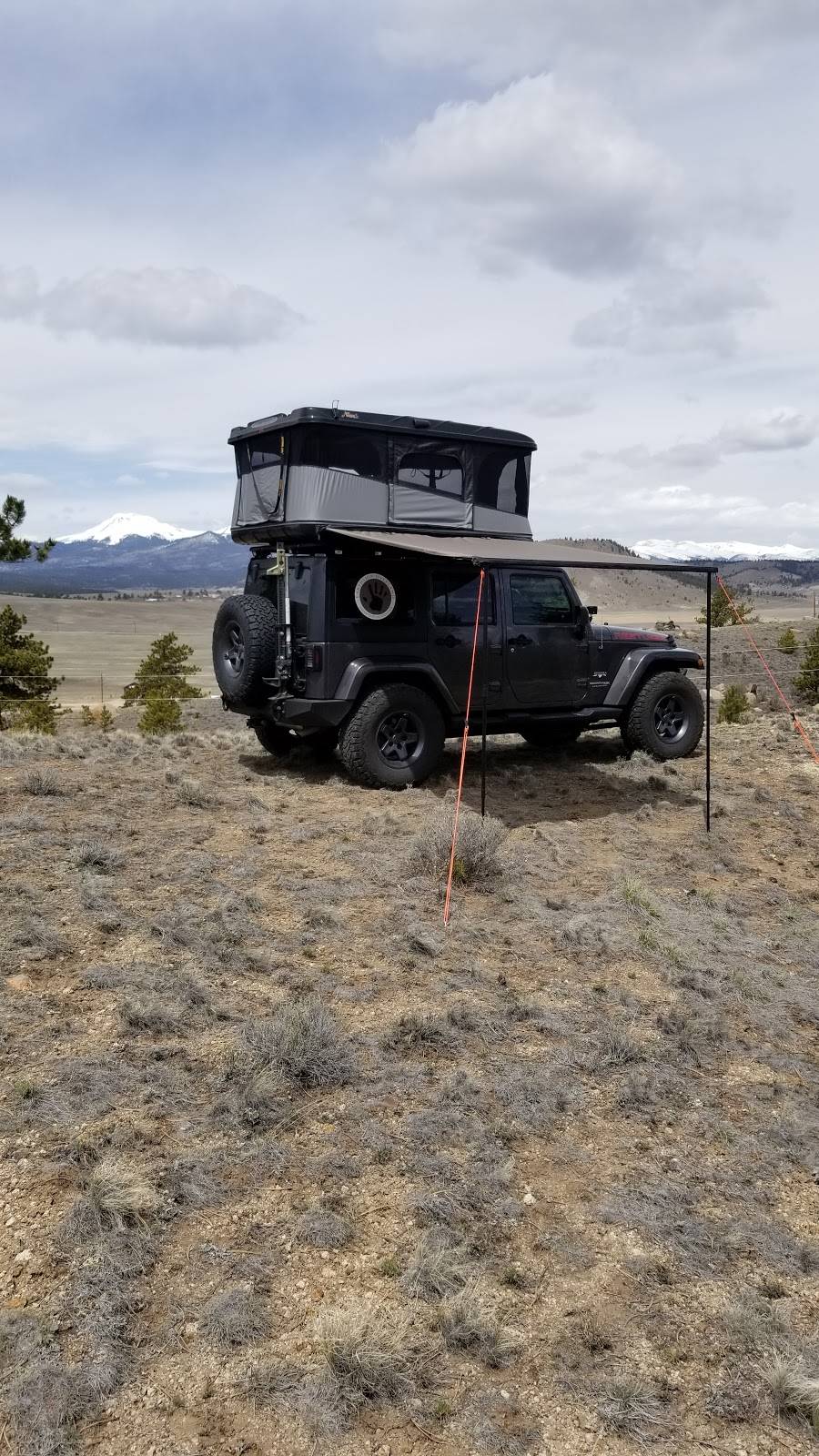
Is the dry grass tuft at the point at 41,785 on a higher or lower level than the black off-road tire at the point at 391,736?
lower

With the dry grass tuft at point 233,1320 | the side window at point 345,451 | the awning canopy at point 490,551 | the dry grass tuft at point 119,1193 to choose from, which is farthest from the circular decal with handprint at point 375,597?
the dry grass tuft at point 233,1320

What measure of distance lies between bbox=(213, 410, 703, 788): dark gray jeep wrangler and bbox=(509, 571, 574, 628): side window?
0.06ft

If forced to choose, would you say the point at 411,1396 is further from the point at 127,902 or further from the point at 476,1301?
the point at 127,902

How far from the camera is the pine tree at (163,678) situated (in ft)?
114

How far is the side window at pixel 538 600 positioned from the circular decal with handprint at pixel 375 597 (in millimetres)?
1441

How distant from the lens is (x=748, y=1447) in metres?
3.17

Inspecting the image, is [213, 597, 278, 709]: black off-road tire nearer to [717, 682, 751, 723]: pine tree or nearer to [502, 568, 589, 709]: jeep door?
[502, 568, 589, 709]: jeep door

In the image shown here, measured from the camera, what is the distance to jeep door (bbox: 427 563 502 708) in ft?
35.0

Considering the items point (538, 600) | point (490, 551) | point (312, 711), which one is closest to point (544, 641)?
point (538, 600)

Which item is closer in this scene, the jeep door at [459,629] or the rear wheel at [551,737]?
the jeep door at [459,629]

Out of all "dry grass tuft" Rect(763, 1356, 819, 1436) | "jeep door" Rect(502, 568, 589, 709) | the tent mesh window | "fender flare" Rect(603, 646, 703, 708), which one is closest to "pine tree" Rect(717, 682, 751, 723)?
"fender flare" Rect(603, 646, 703, 708)

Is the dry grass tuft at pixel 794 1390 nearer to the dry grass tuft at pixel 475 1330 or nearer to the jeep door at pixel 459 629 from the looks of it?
the dry grass tuft at pixel 475 1330

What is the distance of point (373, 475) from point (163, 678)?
25.8 metres

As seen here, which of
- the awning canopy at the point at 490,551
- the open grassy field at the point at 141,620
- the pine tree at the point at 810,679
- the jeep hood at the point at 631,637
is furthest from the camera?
the open grassy field at the point at 141,620
